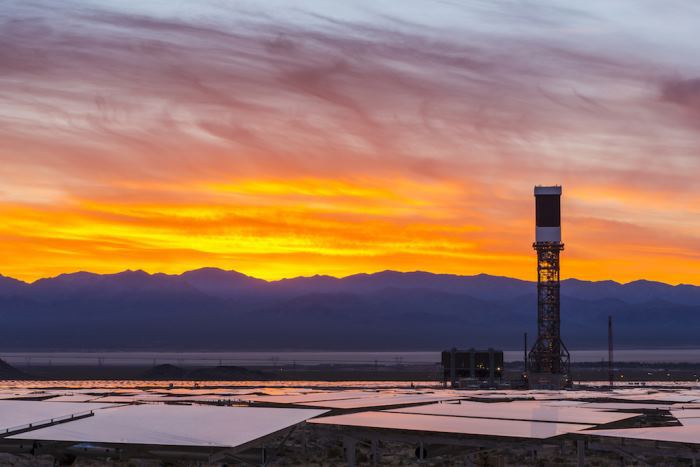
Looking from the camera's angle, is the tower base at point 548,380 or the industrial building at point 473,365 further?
the industrial building at point 473,365

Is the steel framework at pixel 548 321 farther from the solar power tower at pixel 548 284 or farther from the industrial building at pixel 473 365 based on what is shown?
the industrial building at pixel 473 365

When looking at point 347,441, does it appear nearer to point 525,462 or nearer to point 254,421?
point 254,421

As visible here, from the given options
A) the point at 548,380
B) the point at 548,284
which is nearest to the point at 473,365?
the point at 548,380

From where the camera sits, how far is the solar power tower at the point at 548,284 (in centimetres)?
12756

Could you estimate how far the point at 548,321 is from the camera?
130 metres

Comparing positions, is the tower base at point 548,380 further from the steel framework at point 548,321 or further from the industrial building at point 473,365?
the industrial building at point 473,365

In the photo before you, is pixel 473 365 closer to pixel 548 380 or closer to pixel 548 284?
pixel 548 380

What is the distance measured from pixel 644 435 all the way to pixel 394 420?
12431mm

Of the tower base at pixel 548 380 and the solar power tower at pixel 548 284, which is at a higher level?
the solar power tower at pixel 548 284

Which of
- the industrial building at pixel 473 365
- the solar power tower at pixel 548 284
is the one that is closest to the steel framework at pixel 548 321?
the solar power tower at pixel 548 284

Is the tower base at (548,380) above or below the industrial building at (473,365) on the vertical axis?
below

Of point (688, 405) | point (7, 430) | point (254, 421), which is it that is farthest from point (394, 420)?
point (688, 405)

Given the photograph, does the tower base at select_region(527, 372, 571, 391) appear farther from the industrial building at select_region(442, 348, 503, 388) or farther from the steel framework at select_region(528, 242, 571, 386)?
the industrial building at select_region(442, 348, 503, 388)

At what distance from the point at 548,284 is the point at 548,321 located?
4.80 meters
